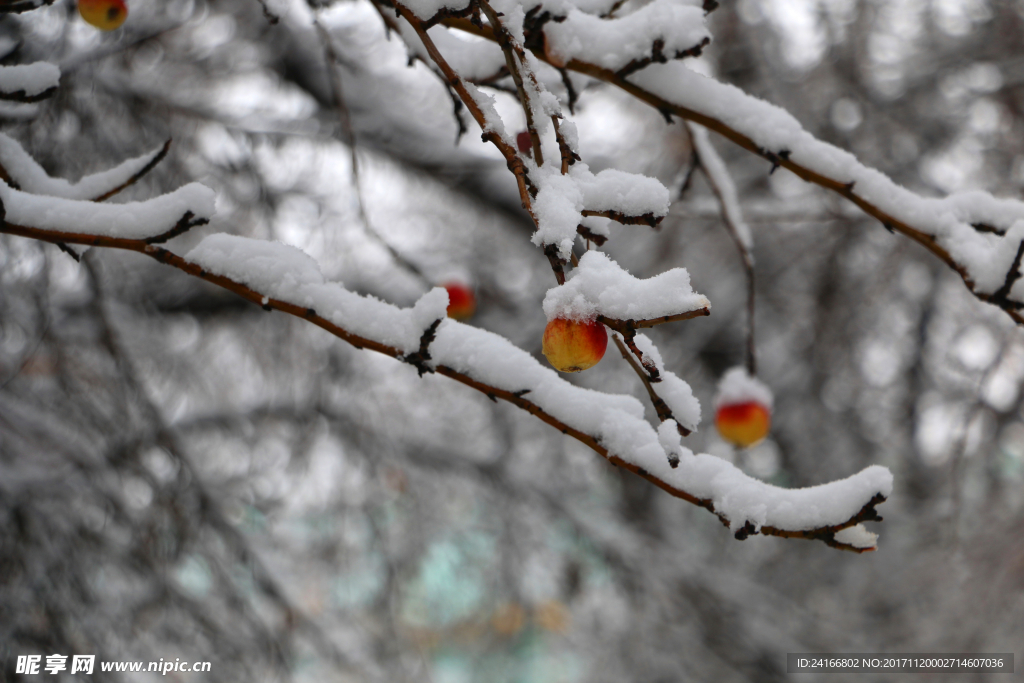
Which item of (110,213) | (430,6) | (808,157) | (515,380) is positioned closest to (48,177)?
(110,213)

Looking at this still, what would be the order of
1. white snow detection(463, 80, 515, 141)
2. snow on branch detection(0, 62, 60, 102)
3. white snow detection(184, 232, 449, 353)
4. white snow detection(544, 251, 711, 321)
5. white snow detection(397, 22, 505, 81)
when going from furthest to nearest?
white snow detection(397, 22, 505, 81)
snow on branch detection(0, 62, 60, 102)
white snow detection(184, 232, 449, 353)
white snow detection(463, 80, 515, 141)
white snow detection(544, 251, 711, 321)

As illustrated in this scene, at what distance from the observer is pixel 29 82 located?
76cm

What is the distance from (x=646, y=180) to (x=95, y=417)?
1.69 metres

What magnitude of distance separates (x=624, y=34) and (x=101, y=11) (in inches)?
33.3

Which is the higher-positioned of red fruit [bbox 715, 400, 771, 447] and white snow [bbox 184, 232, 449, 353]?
red fruit [bbox 715, 400, 771, 447]

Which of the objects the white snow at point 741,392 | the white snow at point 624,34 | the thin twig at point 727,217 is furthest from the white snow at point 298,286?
the white snow at point 741,392

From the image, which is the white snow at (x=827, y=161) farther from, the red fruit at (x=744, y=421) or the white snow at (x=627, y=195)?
the red fruit at (x=744, y=421)

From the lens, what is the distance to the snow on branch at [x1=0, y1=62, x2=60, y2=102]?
76cm

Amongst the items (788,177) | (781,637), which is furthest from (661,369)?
(788,177)

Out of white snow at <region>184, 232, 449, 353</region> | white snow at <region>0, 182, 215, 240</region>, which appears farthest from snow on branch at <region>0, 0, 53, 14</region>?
white snow at <region>184, 232, 449, 353</region>

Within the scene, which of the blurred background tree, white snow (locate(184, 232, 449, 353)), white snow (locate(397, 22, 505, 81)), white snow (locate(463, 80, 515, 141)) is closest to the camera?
white snow (locate(463, 80, 515, 141))

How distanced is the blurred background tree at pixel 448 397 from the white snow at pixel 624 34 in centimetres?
73

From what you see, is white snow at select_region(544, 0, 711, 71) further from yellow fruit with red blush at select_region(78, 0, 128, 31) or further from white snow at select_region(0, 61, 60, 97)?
yellow fruit with red blush at select_region(78, 0, 128, 31)

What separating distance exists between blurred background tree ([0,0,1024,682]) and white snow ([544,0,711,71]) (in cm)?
73
